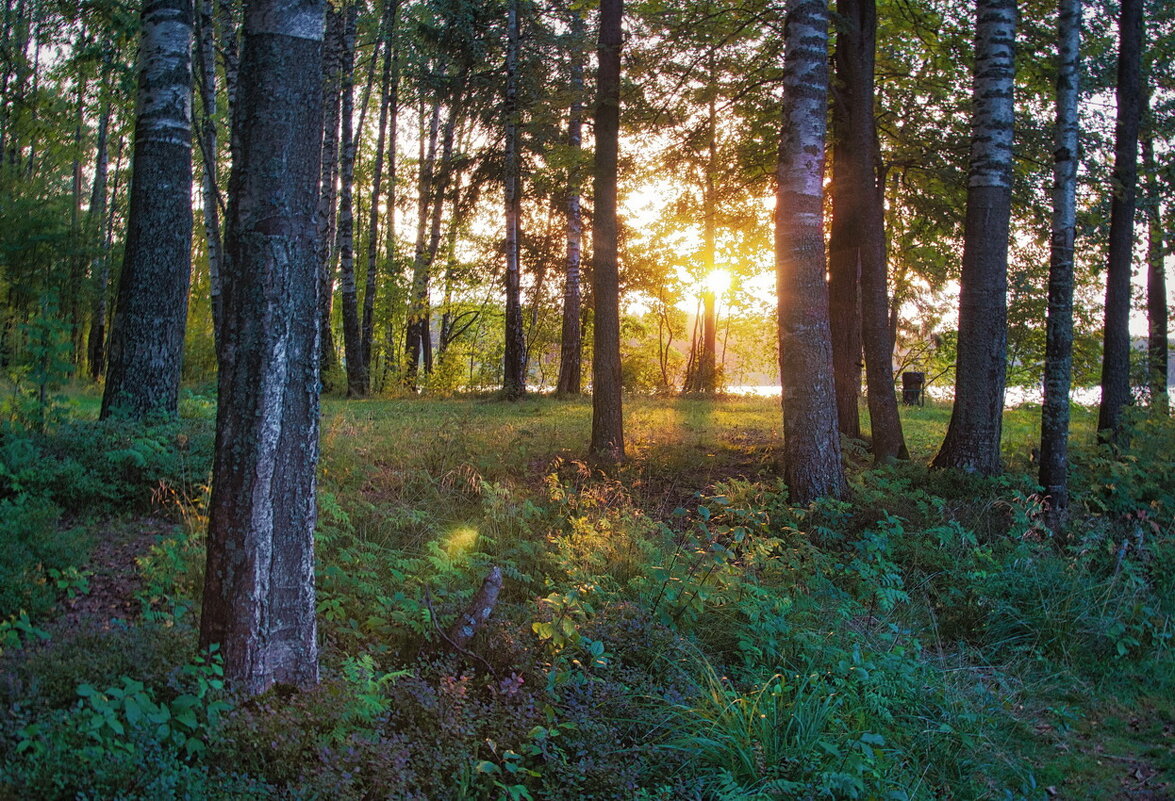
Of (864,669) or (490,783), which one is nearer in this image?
(490,783)

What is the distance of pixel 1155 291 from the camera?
18.4 metres

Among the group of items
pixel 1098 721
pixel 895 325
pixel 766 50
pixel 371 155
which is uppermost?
pixel 371 155

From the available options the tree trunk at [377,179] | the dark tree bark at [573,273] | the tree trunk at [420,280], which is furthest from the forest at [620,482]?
the tree trunk at [420,280]

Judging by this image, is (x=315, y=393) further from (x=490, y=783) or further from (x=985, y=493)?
(x=985, y=493)

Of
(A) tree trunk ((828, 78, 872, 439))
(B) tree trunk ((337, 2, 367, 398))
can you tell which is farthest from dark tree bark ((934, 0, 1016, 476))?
(B) tree trunk ((337, 2, 367, 398))

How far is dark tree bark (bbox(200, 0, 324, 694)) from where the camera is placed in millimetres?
3328

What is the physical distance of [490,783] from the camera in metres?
3.25

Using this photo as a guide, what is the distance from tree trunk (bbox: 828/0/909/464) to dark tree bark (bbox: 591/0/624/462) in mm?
3082

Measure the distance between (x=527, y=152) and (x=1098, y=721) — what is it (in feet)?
56.3

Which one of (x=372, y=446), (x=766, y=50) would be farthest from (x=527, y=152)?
(x=372, y=446)

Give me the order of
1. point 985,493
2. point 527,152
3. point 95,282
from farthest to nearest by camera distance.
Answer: point 95,282 < point 527,152 < point 985,493

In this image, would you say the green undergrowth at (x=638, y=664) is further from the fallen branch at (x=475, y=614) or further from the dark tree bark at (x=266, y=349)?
the dark tree bark at (x=266, y=349)

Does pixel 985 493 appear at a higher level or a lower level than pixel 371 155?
lower

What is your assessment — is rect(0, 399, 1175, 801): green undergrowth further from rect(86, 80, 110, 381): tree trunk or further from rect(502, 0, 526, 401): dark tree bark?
rect(86, 80, 110, 381): tree trunk
